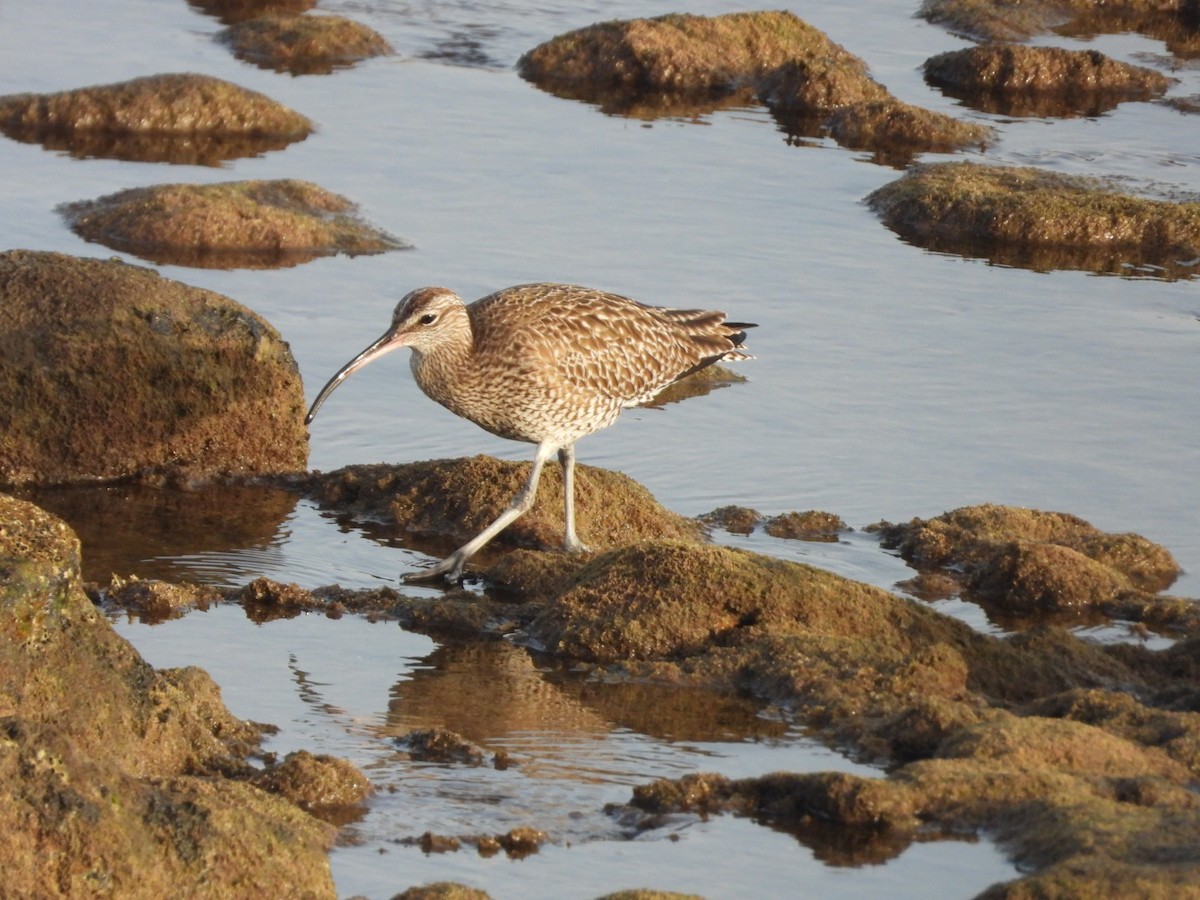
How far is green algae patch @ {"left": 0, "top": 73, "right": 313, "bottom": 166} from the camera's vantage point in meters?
19.8

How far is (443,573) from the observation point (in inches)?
412

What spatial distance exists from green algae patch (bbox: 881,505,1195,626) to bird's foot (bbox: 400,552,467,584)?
93.1 inches

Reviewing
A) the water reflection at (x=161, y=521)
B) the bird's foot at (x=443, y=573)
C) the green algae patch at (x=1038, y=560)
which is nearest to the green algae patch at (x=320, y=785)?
the water reflection at (x=161, y=521)

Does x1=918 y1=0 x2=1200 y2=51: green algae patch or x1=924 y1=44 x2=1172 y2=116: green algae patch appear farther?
x1=918 y1=0 x2=1200 y2=51: green algae patch

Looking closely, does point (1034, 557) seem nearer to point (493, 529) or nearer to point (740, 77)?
point (493, 529)

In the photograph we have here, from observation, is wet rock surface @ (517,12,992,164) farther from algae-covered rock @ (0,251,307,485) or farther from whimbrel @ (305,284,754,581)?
algae-covered rock @ (0,251,307,485)

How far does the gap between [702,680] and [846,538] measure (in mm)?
2723

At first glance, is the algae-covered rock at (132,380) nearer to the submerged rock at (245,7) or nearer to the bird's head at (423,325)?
the bird's head at (423,325)

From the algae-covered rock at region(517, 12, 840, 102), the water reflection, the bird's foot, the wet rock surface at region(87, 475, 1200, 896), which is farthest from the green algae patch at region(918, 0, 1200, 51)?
the bird's foot

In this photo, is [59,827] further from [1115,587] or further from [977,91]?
[977,91]

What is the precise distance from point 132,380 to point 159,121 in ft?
30.8

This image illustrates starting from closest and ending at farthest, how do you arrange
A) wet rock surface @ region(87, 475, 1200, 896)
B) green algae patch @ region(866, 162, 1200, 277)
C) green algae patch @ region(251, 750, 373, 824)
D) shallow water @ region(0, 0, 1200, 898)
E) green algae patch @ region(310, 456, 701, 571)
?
wet rock surface @ region(87, 475, 1200, 896), green algae patch @ region(251, 750, 373, 824), shallow water @ region(0, 0, 1200, 898), green algae patch @ region(310, 456, 701, 571), green algae patch @ region(866, 162, 1200, 277)

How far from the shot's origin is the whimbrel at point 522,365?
1087cm

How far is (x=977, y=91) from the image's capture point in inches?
981
